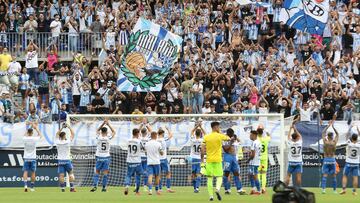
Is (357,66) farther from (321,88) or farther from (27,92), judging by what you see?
(27,92)

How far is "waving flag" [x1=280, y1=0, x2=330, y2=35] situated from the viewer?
4159cm

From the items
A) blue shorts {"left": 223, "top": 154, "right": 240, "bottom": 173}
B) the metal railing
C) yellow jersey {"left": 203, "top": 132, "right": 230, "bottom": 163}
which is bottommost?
blue shorts {"left": 223, "top": 154, "right": 240, "bottom": 173}

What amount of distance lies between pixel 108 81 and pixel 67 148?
8056 mm

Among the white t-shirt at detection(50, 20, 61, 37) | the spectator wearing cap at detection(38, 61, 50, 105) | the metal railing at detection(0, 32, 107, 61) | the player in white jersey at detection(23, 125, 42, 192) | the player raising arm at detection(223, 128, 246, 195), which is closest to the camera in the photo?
the player raising arm at detection(223, 128, 246, 195)

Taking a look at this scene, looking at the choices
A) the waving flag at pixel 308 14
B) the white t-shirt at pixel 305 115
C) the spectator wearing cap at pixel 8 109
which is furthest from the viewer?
the spectator wearing cap at pixel 8 109

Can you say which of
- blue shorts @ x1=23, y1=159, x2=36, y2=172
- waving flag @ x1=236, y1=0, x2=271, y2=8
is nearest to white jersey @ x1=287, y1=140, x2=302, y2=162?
blue shorts @ x1=23, y1=159, x2=36, y2=172

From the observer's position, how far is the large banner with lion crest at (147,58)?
40.5 metres

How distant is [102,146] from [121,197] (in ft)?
11.4

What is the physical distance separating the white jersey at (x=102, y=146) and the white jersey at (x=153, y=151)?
5.69 feet

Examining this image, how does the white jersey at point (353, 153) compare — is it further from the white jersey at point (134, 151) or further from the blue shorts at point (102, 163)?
the blue shorts at point (102, 163)

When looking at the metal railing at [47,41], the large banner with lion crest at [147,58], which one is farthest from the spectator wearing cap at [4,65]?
the large banner with lion crest at [147,58]

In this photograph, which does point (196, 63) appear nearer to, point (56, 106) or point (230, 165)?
point (56, 106)

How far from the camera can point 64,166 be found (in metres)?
36.9

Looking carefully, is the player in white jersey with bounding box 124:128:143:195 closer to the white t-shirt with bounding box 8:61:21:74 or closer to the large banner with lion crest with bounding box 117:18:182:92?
the large banner with lion crest with bounding box 117:18:182:92
